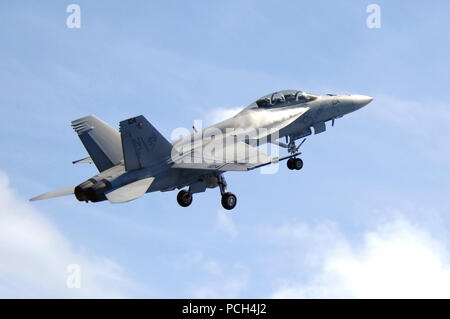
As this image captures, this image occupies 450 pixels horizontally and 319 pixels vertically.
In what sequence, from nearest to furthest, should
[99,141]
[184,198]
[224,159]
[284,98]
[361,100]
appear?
[99,141] → [224,159] → [184,198] → [284,98] → [361,100]

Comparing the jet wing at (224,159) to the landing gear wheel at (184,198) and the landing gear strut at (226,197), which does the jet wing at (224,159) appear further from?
the landing gear wheel at (184,198)

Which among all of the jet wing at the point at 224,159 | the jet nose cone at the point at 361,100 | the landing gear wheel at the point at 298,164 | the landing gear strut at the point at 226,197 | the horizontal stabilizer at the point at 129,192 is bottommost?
the horizontal stabilizer at the point at 129,192

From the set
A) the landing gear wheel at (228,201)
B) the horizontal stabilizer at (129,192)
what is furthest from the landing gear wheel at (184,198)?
the horizontal stabilizer at (129,192)

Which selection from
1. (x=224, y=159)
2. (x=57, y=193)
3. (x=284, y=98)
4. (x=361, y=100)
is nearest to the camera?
(x=57, y=193)

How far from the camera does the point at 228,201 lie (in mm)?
25562

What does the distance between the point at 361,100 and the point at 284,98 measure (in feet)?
12.5

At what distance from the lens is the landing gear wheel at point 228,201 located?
2555cm

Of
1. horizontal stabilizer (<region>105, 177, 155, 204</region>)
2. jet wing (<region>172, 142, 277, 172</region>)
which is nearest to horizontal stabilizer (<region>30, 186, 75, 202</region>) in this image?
horizontal stabilizer (<region>105, 177, 155, 204</region>)

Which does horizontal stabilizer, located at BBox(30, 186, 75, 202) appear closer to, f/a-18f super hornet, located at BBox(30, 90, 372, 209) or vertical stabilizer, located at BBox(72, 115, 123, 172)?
f/a-18f super hornet, located at BBox(30, 90, 372, 209)

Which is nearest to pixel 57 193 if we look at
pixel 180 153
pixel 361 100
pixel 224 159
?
pixel 180 153

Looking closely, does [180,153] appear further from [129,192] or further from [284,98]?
[284,98]

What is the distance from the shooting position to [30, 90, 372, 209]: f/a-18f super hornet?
2286cm

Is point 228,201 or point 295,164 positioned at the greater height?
point 295,164

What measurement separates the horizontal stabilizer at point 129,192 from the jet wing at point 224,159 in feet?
4.95
